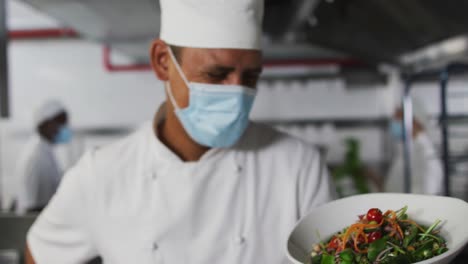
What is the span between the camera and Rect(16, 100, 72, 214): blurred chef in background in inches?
124

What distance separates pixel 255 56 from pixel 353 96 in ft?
12.9

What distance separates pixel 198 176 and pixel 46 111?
2.73m

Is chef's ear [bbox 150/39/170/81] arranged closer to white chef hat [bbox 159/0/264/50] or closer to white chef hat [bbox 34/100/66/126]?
white chef hat [bbox 159/0/264/50]

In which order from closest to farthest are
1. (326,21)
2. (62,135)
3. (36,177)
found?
(326,21), (36,177), (62,135)

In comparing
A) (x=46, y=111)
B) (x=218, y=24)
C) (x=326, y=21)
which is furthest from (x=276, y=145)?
(x=46, y=111)

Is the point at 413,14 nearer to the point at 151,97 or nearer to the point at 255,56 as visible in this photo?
the point at 255,56

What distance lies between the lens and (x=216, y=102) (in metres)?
0.98

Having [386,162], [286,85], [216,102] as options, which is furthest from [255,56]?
[386,162]

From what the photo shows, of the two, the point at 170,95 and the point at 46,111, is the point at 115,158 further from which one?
the point at 46,111

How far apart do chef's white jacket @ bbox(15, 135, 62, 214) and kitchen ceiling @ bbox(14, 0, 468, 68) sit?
1.08 m

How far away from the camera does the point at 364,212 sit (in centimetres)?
83

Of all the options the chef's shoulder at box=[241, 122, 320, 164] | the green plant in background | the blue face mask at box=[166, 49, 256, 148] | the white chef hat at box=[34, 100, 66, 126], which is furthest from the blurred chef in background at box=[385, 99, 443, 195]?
the white chef hat at box=[34, 100, 66, 126]

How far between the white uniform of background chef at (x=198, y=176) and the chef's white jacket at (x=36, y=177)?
7.33 ft

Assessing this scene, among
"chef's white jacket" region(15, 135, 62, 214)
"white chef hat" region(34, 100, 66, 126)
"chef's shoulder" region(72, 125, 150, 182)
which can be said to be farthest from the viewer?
"white chef hat" region(34, 100, 66, 126)
